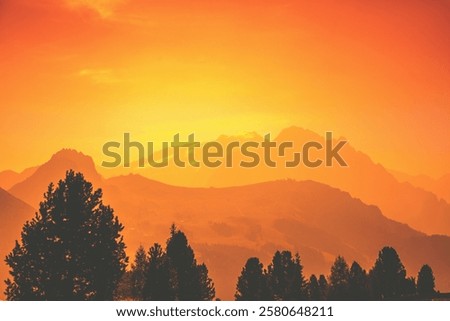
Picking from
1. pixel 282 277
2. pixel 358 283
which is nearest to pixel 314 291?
pixel 358 283

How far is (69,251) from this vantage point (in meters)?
26.8

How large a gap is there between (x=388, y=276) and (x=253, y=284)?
1080 centimetres

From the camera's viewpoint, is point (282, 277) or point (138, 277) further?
point (282, 277)

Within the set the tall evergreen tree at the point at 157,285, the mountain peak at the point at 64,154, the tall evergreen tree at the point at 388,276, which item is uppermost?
the mountain peak at the point at 64,154

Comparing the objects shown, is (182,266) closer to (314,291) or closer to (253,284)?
(253,284)

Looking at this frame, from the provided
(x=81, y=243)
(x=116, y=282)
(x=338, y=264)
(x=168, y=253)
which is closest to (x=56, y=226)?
(x=81, y=243)

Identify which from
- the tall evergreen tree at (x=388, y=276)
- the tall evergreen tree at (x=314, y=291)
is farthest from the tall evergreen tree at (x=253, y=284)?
the tall evergreen tree at (x=314, y=291)

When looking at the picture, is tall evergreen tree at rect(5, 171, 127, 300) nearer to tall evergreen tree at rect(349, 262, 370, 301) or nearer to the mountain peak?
the mountain peak

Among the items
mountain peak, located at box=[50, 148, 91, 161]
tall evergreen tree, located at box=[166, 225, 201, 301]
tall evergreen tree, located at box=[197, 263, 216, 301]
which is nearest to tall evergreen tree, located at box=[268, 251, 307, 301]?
tall evergreen tree, located at box=[197, 263, 216, 301]

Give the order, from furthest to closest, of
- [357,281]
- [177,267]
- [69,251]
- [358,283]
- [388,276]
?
[357,281]
[358,283]
[388,276]
[177,267]
[69,251]

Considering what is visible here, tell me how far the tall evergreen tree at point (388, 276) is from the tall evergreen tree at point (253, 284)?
28.5ft

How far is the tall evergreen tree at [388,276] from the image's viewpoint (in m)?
47.3

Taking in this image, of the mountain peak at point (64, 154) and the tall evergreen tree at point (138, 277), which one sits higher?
the mountain peak at point (64, 154)

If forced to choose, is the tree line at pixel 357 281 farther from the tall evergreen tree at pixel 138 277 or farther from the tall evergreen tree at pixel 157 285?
the tall evergreen tree at pixel 157 285
